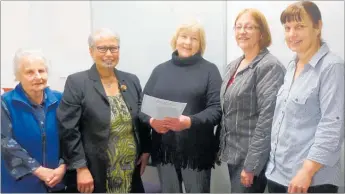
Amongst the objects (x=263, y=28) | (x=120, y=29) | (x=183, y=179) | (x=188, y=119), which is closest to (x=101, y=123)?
(x=188, y=119)

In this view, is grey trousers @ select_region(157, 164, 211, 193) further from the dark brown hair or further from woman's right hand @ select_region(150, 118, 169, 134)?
the dark brown hair

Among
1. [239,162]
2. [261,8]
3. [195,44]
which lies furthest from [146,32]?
[239,162]

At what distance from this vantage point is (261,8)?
190 cm

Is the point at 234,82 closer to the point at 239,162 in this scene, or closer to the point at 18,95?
the point at 239,162

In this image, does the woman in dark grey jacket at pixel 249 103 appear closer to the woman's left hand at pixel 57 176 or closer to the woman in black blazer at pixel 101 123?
the woman in black blazer at pixel 101 123

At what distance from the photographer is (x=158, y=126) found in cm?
184

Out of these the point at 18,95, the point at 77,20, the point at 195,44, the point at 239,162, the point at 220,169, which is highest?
the point at 77,20

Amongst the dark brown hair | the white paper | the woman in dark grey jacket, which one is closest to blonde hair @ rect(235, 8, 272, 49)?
the woman in dark grey jacket

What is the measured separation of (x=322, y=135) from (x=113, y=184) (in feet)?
3.57

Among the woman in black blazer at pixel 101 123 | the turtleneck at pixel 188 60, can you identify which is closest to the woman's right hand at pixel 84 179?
the woman in black blazer at pixel 101 123

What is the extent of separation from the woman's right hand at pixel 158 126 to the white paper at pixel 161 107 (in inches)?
2.3

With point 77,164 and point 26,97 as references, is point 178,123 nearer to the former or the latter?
point 77,164

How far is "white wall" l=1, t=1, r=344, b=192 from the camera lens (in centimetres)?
200

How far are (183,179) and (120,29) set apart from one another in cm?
103
